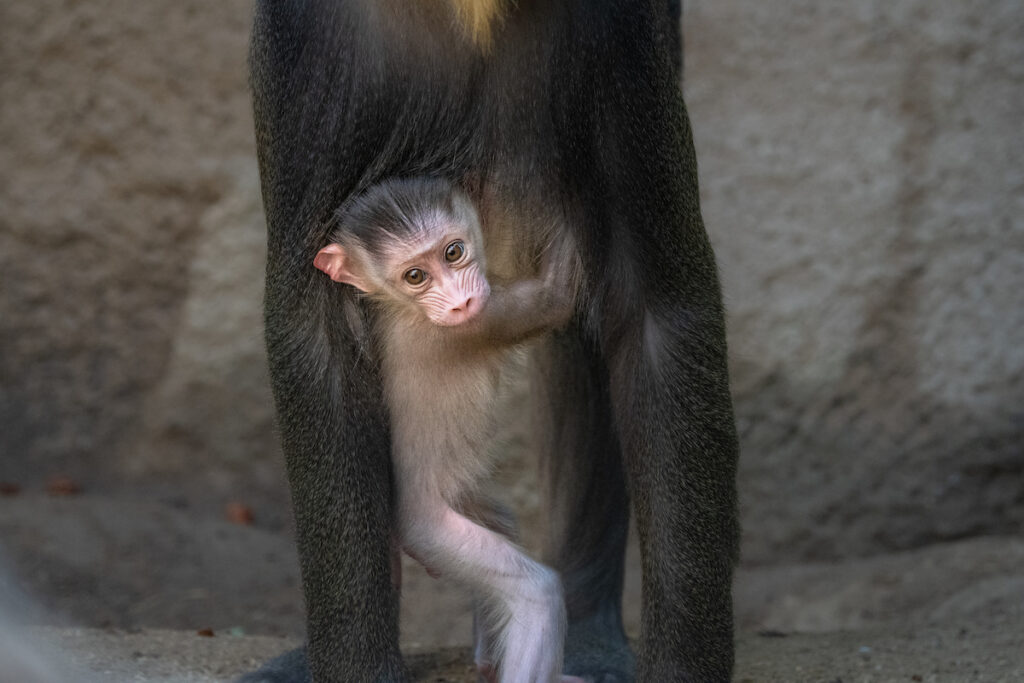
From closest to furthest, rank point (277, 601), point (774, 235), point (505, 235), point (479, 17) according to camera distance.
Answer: point (479, 17)
point (505, 235)
point (277, 601)
point (774, 235)

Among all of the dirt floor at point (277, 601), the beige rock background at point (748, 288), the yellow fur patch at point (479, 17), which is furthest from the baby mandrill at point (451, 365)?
the beige rock background at point (748, 288)

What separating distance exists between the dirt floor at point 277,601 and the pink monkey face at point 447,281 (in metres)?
1.12

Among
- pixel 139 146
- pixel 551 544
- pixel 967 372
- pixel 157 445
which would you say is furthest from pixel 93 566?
pixel 967 372

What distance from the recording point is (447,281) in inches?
111

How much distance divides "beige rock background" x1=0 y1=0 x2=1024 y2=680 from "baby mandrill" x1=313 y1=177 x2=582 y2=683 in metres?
1.84

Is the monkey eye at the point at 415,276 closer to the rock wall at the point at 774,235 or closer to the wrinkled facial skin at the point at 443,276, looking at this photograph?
the wrinkled facial skin at the point at 443,276

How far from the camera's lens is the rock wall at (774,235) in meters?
4.93

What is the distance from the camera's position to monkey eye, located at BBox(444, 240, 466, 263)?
282cm

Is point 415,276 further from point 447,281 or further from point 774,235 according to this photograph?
point 774,235

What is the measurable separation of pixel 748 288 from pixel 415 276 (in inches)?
98.0

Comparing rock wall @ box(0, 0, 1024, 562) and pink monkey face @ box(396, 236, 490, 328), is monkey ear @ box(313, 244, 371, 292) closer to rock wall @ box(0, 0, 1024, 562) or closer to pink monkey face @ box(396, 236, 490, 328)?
pink monkey face @ box(396, 236, 490, 328)

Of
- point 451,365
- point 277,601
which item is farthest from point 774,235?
point 451,365

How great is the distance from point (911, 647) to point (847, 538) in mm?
1405

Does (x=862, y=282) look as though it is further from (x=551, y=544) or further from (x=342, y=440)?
(x=342, y=440)
